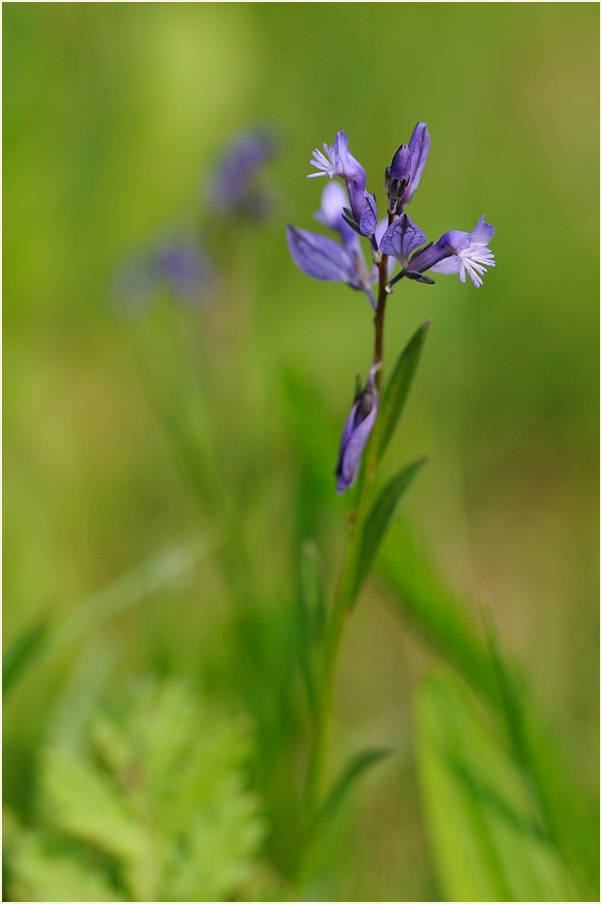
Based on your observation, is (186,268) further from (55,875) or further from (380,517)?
(55,875)

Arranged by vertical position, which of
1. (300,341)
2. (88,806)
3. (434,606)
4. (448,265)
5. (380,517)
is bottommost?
(88,806)

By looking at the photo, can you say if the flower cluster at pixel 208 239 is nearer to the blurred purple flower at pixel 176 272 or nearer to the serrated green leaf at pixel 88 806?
the blurred purple flower at pixel 176 272

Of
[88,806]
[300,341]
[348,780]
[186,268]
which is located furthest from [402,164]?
[300,341]

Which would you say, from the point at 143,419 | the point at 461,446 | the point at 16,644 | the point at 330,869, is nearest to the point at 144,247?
the point at 143,419

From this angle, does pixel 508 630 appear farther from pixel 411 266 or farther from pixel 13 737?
pixel 411 266

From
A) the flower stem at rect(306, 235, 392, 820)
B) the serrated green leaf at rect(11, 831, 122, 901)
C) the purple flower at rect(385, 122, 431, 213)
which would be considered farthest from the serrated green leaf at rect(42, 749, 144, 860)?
the purple flower at rect(385, 122, 431, 213)

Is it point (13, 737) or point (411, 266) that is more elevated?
point (411, 266)
